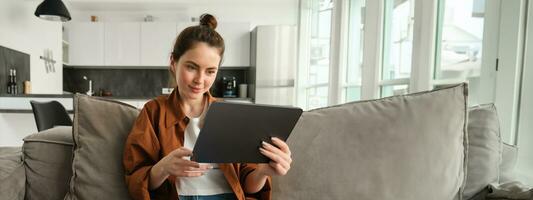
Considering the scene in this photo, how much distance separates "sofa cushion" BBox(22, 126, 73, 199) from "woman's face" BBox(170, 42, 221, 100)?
0.44 m

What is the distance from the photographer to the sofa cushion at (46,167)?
1027mm

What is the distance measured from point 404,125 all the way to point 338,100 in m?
1.92

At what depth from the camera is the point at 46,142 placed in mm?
1049

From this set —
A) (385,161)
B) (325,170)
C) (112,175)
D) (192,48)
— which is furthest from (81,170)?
(385,161)

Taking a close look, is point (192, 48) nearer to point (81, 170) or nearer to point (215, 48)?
point (215, 48)

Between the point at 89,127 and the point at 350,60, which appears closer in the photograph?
the point at 89,127

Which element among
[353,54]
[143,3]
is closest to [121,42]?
[143,3]

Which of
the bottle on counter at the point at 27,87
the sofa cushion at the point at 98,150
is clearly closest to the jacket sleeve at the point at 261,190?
the sofa cushion at the point at 98,150

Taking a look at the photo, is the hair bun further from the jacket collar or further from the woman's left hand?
the woman's left hand

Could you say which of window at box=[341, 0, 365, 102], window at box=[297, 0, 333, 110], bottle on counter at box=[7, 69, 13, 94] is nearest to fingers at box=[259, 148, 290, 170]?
window at box=[341, 0, 365, 102]

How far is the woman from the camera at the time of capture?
931mm

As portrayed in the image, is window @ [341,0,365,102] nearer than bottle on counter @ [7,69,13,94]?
Yes

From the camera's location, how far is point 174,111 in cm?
102

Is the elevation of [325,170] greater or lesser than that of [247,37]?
lesser
